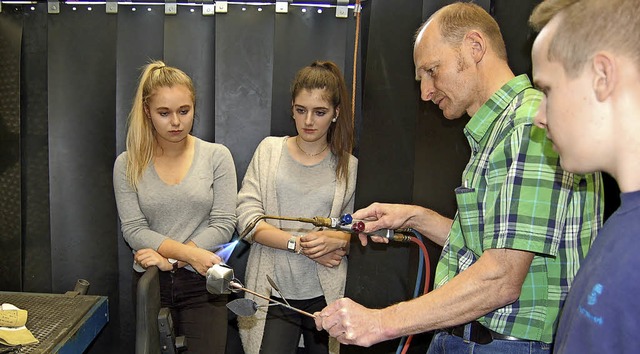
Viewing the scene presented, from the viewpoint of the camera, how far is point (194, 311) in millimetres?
2547

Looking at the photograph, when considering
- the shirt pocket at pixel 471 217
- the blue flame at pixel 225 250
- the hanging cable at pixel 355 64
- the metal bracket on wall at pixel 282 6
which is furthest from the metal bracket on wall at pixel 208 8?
the shirt pocket at pixel 471 217

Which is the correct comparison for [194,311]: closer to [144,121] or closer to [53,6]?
[144,121]

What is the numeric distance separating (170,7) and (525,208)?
231 cm

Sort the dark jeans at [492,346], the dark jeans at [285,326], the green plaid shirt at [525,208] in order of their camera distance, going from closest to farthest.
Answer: the green plaid shirt at [525,208]
the dark jeans at [492,346]
the dark jeans at [285,326]

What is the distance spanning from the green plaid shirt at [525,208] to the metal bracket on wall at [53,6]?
2.41 meters

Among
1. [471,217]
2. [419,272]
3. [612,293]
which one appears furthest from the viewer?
[419,272]

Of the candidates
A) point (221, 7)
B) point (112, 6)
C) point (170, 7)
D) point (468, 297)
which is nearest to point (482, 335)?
point (468, 297)

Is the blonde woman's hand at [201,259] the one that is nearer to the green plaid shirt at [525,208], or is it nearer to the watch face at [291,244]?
the watch face at [291,244]

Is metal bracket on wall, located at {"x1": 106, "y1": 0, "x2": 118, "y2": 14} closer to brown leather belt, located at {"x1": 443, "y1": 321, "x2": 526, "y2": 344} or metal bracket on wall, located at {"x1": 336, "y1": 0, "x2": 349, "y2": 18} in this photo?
metal bracket on wall, located at {"x1": 336, "y1": 0, "x2": 349, "y2": 18}

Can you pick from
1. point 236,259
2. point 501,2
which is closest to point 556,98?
point 501,2

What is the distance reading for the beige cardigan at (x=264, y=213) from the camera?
2.61 m

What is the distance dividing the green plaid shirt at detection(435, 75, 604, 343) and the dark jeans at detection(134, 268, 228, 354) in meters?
1.32

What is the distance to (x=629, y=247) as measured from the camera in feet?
Result: 2.79

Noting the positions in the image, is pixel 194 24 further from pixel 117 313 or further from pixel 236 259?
pixel 117 313
